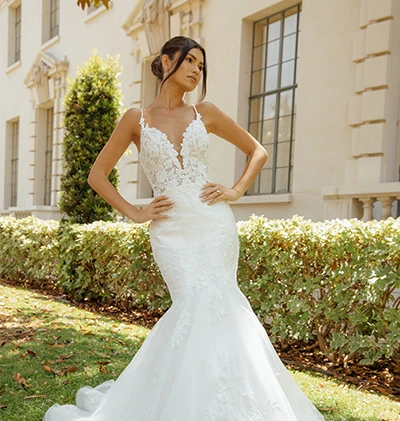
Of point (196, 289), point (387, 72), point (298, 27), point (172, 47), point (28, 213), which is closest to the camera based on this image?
point (196, 289)

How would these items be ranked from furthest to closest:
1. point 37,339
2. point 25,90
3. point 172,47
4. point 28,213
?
1. point 25,90
2. point 28,213
3. point 37,339
4. point 172,47

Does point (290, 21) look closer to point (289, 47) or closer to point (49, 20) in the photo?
point (289, 47)

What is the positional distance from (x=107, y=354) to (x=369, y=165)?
434cm

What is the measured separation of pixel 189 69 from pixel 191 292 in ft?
4.22

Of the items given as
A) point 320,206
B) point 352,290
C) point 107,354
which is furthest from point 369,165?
point 107,354

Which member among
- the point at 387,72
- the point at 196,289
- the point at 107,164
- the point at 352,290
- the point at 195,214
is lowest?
the point at 352,290

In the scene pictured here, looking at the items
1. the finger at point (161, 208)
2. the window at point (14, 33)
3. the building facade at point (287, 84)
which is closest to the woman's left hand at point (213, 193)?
the finger at point (161, 208)

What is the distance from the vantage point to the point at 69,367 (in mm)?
4570

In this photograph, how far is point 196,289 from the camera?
2.87 meters

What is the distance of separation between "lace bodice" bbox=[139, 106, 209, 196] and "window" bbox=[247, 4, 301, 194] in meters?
6.14

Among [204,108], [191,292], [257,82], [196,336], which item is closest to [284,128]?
[257,82]

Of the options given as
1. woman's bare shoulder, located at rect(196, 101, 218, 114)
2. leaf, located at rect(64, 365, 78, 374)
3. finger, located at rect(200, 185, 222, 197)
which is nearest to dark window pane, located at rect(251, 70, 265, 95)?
leaf, located at rect(64, 365, 78, 374)

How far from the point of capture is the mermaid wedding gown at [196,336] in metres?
2.61

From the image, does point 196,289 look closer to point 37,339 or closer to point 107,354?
point 107,354
